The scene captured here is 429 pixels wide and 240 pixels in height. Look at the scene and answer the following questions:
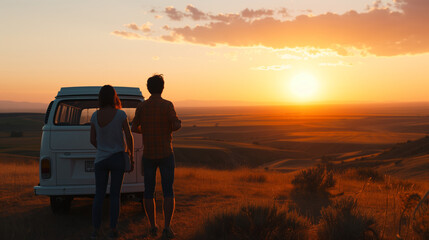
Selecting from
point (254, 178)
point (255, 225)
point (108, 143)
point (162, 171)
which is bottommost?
point (254, 178)

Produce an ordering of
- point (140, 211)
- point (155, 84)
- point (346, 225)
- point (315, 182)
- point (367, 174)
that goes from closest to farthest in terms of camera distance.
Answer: point (346, 225) → point (155, 84) → point (140, 211) → point (315, 182) → point (367, 174)

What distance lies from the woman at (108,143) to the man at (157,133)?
227 mm

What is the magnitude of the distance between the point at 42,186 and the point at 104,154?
1673mm

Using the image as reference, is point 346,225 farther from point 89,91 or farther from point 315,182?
point 315,182

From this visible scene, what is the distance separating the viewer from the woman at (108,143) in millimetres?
4871

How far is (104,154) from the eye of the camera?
4867mm

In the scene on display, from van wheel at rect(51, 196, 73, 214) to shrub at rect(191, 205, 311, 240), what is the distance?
2.84 metres

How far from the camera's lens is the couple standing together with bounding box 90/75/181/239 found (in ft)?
16.0

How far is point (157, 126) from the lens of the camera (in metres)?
5.00

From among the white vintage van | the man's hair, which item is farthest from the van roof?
the man's hair

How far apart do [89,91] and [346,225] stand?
4.28 meters

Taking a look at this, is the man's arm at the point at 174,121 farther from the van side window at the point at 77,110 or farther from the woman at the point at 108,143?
the van side window at the point at 77,110

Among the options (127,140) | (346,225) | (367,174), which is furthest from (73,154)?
(367,174)

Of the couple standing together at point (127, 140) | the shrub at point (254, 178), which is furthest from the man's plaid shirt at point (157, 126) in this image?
the shrub at point (254, 178)
